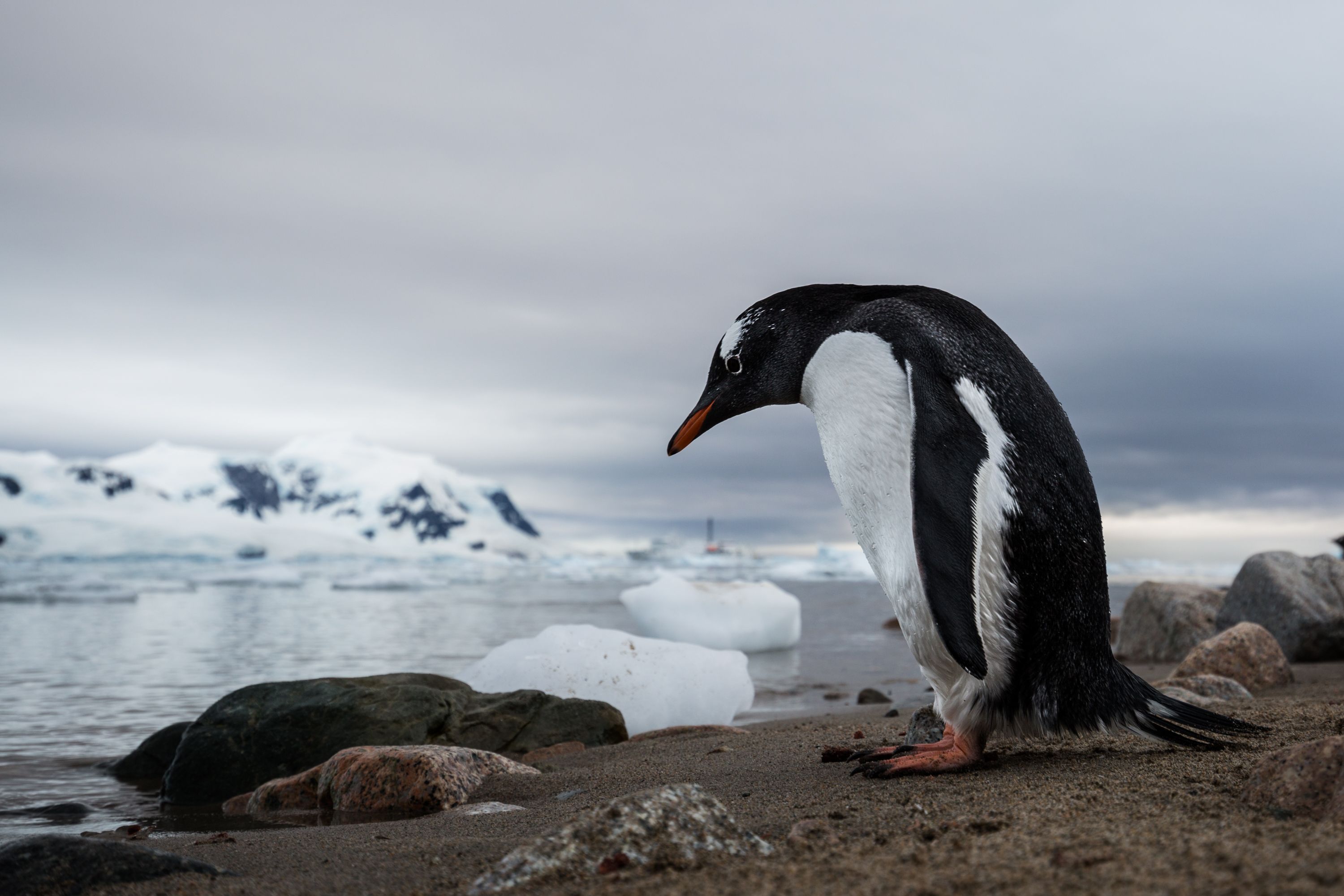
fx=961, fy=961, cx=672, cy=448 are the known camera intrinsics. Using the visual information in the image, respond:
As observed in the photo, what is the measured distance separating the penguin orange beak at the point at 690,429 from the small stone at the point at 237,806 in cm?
277

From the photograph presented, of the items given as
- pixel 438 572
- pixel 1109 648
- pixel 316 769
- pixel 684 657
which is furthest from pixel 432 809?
pixel 438 572

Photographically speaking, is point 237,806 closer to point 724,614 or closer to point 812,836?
point 812,836

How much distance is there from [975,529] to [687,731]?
3.13 metres

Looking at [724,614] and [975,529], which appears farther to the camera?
[724,614]

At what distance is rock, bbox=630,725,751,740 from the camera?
5.36 m

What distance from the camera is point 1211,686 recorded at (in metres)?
5.41

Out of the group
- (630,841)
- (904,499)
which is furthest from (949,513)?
(630,841)

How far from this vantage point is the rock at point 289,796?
14.2ft

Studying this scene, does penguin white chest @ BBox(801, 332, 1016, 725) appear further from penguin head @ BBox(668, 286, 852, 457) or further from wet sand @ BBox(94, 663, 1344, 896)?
wet sand @ BBox(94, 663, 1344, 896)

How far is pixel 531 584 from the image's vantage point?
144 feet

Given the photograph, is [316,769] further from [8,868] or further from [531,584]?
[531,584]

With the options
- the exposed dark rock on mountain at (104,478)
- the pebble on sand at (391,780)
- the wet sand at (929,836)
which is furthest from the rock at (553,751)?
the exposed dark rock on mountain at (104,478)

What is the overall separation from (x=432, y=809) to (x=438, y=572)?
49.4 metres

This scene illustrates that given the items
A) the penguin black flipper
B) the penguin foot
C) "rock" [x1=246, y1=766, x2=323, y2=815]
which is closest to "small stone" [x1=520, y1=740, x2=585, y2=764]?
"rock" [x1=246, y1=766, x2=323, y2=815]
